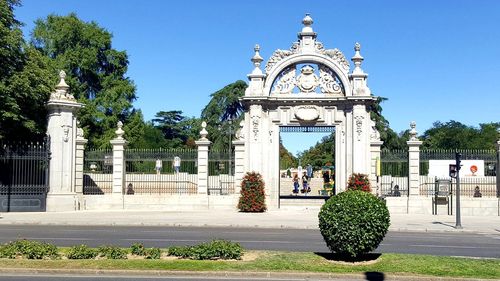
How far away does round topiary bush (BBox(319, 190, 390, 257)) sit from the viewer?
11.0 metres

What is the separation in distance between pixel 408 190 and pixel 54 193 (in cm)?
1833

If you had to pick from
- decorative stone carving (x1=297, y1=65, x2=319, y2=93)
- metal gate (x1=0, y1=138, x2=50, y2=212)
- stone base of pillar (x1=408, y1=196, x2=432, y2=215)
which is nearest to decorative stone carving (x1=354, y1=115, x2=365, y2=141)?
decorative stone carving (x1=297, y1=65, x2=319, y2=93)

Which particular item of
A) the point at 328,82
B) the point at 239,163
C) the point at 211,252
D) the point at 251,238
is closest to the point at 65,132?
the point at 239,163

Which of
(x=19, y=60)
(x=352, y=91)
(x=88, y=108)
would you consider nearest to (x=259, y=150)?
(x=352, y=91)

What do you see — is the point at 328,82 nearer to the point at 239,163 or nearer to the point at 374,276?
the point at 239,163

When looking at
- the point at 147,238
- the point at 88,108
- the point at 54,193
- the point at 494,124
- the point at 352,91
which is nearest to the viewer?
the point at 147,238

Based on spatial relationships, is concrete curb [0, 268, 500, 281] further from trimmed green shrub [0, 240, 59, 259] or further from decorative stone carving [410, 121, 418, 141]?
decorative stone carving [410, 121, 418, 141]

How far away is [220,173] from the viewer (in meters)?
33.1

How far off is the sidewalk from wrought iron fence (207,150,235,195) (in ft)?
10.2

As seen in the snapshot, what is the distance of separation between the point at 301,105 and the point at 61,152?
42.4 feet

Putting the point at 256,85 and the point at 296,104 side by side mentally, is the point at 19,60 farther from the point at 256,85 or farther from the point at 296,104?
the point at 296,104

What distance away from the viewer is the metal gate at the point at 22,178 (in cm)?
2841

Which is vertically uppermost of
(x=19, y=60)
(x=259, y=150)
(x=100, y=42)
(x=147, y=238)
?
(x=100, y=42)

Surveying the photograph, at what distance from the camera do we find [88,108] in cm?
4966
